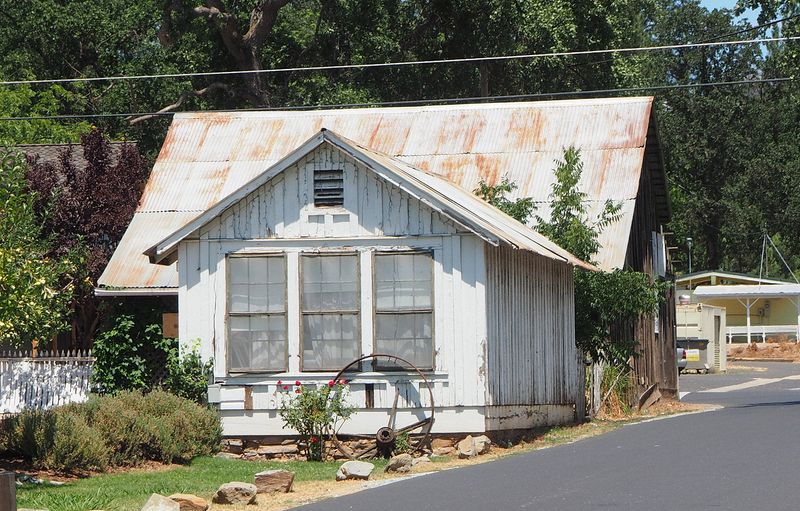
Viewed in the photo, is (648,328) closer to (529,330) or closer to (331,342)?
(529,330)

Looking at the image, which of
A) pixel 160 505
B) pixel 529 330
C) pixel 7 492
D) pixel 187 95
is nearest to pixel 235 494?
pixel 160 505

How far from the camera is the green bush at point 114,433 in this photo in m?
16.4

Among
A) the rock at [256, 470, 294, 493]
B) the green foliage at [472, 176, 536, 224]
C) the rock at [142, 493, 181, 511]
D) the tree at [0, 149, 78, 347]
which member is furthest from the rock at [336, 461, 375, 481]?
the green foliage at [472, 176, 536, 224]

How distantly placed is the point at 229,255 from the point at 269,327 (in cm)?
124

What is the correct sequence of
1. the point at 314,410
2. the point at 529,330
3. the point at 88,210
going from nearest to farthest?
the point at 314,410 < the point at 529,330 < the point at 88,210

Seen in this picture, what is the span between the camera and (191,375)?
1956cm

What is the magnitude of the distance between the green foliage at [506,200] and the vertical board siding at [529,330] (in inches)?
72.1

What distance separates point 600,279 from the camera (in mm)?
24234

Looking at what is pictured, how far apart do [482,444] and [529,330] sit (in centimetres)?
336

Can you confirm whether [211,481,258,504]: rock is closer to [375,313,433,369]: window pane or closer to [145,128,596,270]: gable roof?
[375,313,433,369]: window pane

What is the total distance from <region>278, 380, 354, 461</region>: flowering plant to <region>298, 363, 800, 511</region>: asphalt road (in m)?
2.94

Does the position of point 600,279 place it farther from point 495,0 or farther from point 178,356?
point 495,0

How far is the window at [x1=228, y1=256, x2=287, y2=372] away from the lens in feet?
63.2

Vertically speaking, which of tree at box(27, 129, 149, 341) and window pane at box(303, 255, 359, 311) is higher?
tree at box(27, 129, 149, 341)
